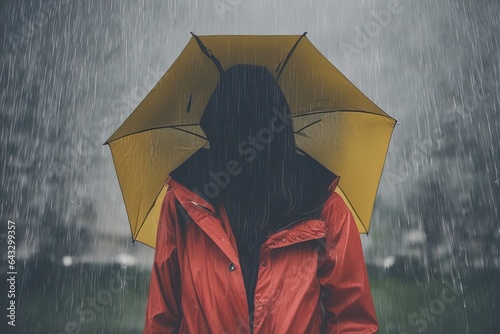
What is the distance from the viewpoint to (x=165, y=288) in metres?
1.91

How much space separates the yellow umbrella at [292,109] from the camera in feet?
7.52

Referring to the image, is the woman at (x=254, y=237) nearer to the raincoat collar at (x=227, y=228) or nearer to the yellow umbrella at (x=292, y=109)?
the raincoat collar at (x=227, y=228)

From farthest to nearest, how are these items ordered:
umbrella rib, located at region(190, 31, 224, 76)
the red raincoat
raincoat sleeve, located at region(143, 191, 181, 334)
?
1. umbrella rib, located at region(190, 31, 224, 76)
2. raincoat sleeve, located at region(143, 191, 181, 334)
3. the red raincoat

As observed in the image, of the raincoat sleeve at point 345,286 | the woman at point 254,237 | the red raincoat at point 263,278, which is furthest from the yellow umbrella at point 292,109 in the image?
the raincoat sleeve at point 345,286

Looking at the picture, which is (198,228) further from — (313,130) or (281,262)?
(313,130)

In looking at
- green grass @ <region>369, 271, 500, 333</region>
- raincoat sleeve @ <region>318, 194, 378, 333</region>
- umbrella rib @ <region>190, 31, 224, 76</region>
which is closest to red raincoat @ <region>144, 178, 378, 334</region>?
raincoat sleeve @ <region>318, 194, 378, 333</region>

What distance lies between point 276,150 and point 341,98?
1.76 feet

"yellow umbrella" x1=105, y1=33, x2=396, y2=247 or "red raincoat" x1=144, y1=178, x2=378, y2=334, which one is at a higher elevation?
"yellow umbrella" x1=105, y1=33, x2=396, y2=247

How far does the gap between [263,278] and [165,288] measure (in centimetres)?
41

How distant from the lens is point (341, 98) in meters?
2.33

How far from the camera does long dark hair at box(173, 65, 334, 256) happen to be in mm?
1976

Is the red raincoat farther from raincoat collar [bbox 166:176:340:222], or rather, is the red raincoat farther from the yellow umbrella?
the yellow umbrella

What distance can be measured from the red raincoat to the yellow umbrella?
1.29ft

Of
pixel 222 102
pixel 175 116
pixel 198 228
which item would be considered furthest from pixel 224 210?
pixel 175 116
